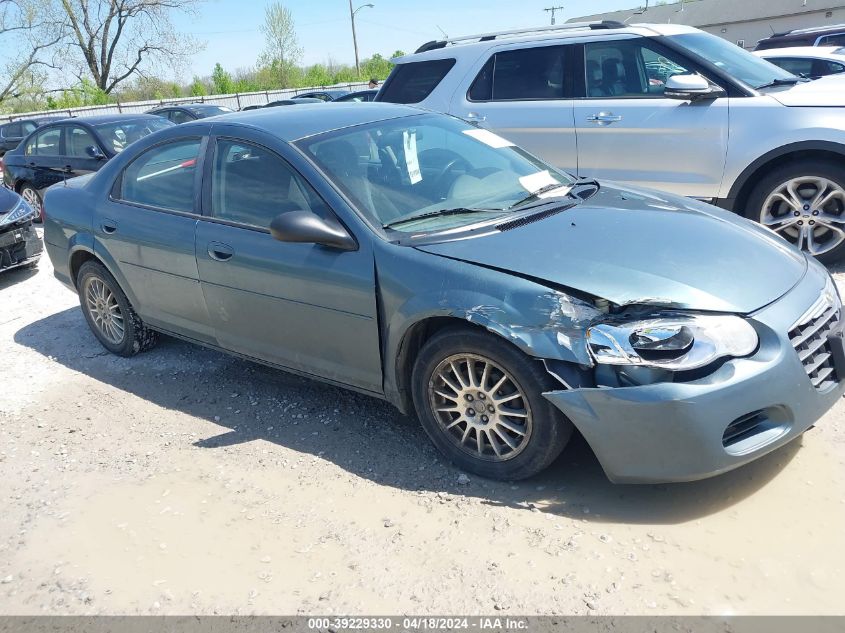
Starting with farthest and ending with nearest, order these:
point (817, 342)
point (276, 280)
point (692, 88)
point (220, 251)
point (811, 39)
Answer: point (811, 39) → point (692, 88) → point (220, 251) → point (276, 280) → point (817, 342)

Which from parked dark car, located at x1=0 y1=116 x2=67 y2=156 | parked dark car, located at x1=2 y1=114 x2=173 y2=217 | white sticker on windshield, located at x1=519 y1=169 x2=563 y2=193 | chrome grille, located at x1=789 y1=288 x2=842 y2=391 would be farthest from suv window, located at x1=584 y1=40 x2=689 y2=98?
parked dark car, located at x1=0 y1=116 x2=67 y2=156

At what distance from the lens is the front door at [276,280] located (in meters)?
3.49

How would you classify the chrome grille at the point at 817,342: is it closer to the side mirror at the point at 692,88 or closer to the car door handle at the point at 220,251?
the car door handle at the point at 220,251

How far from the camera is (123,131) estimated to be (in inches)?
415

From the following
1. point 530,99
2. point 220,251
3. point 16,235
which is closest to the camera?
point 220,251

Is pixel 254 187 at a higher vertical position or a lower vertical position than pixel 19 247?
higher

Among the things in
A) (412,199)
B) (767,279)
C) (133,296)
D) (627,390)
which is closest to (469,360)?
(627,390)

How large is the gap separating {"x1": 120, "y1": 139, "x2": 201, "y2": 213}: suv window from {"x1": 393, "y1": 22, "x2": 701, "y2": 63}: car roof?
3.44 meters

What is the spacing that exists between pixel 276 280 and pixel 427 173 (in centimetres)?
101

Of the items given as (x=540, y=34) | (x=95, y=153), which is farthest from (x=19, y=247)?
(x=540, y=34)

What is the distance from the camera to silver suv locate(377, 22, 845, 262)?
18.0ft

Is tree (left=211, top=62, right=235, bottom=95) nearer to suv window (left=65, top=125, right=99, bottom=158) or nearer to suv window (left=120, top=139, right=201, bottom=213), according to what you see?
suv window (left=65, top=125, right=99, bottom=158)

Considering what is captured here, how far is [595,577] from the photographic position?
264 cm

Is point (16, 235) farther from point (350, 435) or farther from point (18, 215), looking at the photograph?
point (350, 435)
